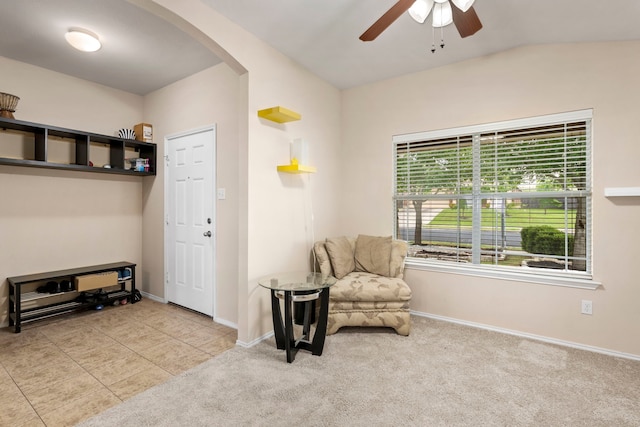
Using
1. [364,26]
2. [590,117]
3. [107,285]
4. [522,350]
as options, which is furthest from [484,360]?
[107,285]

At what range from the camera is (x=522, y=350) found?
2.69 metres

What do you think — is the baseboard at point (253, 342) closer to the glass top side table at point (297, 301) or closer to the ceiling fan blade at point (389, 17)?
the glass top side table at point (297, 301)

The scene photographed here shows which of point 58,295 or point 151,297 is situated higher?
point 58,295

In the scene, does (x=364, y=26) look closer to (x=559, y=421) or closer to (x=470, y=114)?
(x=470, y=114)

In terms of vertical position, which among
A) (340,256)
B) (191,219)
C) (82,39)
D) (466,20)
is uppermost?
(82,39)

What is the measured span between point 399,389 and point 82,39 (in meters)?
3.65

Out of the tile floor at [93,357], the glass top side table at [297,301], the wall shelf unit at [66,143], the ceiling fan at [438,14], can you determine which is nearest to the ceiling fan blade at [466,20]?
the ceiling fan at [438,14]

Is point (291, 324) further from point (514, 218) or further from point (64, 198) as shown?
point (64, 198)

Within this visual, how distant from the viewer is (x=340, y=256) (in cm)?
339

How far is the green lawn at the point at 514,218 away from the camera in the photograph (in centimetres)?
289

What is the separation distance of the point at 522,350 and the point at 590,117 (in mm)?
2016

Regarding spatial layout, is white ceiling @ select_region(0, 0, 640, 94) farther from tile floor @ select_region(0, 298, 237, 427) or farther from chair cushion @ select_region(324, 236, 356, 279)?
tile floor @ select_region(0, 298, 237, 427)

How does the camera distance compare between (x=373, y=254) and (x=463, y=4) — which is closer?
(x=463, y=4)

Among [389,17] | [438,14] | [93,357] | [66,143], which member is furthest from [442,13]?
[66,143]
